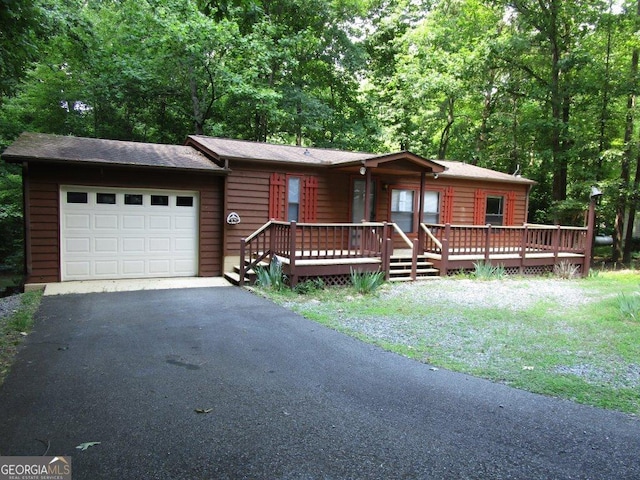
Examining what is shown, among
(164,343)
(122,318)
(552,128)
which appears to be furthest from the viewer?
(552,128)

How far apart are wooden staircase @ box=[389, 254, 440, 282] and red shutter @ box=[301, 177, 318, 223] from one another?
2308 mm

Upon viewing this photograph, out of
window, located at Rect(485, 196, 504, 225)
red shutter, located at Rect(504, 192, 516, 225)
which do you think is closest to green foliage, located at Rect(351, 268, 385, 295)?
window, located at Rect(485, 196, 504, 225)

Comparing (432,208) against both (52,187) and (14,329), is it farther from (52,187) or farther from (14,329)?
(14,329)

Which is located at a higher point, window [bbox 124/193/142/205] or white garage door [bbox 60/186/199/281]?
window [bbox 124/193/142/205]

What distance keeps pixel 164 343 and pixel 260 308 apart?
2.17 meters

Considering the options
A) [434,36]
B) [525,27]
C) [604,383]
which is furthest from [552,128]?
[604,383]

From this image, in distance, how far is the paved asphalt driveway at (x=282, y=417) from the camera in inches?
99.2

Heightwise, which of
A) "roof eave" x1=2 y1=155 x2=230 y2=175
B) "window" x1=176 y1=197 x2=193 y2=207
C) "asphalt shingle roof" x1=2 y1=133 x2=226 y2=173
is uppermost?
"asphalt shingle roof" x1=2 y1=133 x2=226 y2=173

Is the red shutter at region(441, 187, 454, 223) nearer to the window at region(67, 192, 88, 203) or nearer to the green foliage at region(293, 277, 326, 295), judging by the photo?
the green foliage at region(293, 277, 326, 295)

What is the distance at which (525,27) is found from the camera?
1730cm

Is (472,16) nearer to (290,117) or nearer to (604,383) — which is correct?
(290,117)

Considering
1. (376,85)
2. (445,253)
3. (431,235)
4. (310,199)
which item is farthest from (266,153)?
(376,85)

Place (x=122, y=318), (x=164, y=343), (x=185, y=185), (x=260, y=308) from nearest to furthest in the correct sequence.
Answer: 1. (x=164, y=343)
2. (x=122, y=318)
3. (x=260, y=308)
4. (x=185, y=185)

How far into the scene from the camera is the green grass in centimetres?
429
